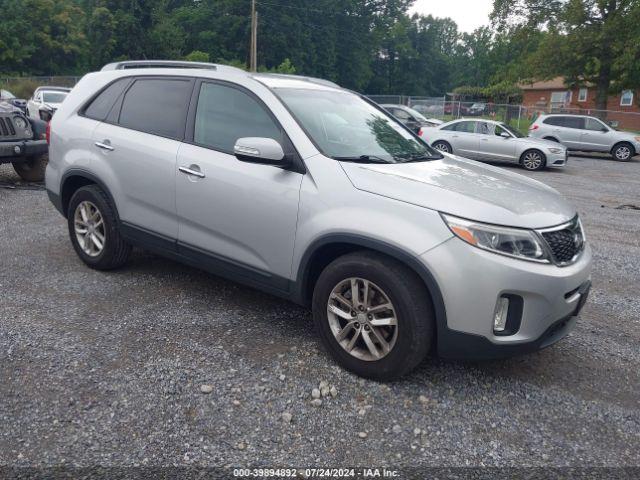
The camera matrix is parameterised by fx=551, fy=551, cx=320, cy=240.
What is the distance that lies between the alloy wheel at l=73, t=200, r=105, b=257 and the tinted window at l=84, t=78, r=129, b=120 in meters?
0.78

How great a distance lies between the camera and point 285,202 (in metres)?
3.49

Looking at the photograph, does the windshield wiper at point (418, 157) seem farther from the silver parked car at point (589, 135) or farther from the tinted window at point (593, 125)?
the tinted window at point (593, 125)

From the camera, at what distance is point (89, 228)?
493 centimetres

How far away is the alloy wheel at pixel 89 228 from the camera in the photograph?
15.9ft

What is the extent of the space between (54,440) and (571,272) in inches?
112

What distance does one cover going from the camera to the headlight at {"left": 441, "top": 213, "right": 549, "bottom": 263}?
9.55 ft

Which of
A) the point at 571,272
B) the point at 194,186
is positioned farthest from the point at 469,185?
the point at 194,186

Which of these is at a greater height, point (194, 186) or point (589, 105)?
point (589, 105)

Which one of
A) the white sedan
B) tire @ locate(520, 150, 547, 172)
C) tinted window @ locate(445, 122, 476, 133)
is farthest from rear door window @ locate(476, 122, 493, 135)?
the white sedan

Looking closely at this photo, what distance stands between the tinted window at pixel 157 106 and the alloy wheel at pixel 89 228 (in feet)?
2.75

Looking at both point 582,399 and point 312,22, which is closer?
point 582,399

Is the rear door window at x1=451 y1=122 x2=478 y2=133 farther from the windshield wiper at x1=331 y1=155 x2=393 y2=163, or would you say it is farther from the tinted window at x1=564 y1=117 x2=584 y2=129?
the windshield wiper at x1=331 y1=155 x2=393 y2=163

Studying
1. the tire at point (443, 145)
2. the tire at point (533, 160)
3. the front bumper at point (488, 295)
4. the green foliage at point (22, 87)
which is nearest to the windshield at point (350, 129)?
the front bumper at point (488, 295)

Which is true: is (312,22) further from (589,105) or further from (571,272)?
(571,272)
